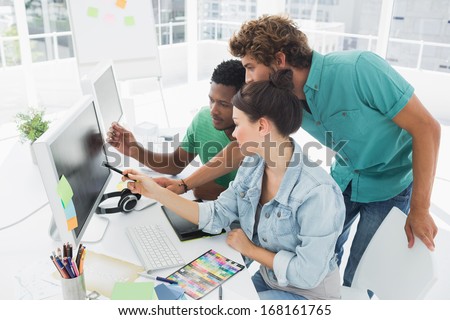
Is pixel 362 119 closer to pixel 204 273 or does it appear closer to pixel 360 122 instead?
pixel 360 122

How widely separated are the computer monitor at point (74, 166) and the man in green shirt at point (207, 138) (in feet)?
0.98

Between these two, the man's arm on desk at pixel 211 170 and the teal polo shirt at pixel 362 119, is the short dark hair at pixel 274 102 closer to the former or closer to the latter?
the teal polo shirt at pixel 362 119

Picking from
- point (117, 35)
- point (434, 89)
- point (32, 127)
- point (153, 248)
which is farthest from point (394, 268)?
point (434, 89)

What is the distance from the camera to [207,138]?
1826mm

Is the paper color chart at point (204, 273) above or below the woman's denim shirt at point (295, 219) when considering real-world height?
below

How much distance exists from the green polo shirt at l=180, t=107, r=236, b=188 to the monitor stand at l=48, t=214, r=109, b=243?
0.55 metres

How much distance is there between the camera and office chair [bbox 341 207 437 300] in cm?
120

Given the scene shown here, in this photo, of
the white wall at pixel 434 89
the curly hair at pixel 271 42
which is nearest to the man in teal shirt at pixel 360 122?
the curly hair at pixel 271 42

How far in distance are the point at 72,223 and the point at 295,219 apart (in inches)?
25.5

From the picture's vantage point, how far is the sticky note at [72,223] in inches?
42.5

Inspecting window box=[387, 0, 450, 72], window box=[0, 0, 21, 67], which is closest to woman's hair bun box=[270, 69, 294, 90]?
window box=[0, 0, 21, 67]

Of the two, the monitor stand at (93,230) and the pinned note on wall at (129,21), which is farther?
the pinned note on wall at (129,21)

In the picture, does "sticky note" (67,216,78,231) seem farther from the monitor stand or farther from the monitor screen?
the monitor stand
